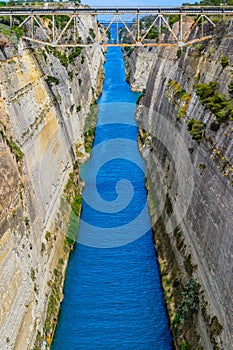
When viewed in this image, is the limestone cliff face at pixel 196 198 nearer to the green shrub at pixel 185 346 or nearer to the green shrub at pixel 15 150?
the green shrub at pixel 185 346

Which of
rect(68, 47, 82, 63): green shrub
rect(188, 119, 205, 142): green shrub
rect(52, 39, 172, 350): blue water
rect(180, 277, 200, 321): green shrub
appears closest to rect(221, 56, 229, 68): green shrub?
rect(188, 119, 205, 142): green shrub

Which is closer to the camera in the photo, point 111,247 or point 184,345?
Answer: point 184,345

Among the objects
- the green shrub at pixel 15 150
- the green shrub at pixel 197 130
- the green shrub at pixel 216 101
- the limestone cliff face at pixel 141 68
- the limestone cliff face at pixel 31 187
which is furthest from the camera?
the limestone cliff face at pixel 141 68

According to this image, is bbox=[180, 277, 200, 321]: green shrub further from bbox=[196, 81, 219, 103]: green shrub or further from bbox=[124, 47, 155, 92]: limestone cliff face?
bbox=[124, 47, 155, 92]: limestone cliff face

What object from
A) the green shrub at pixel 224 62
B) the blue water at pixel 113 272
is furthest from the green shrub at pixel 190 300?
the green shrub at pixel 224 62

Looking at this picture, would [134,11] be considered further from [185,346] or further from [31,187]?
[185,346]

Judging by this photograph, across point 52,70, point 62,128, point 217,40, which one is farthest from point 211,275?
point 52,70

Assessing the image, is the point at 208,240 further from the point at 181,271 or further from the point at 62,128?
the point at 62,128
